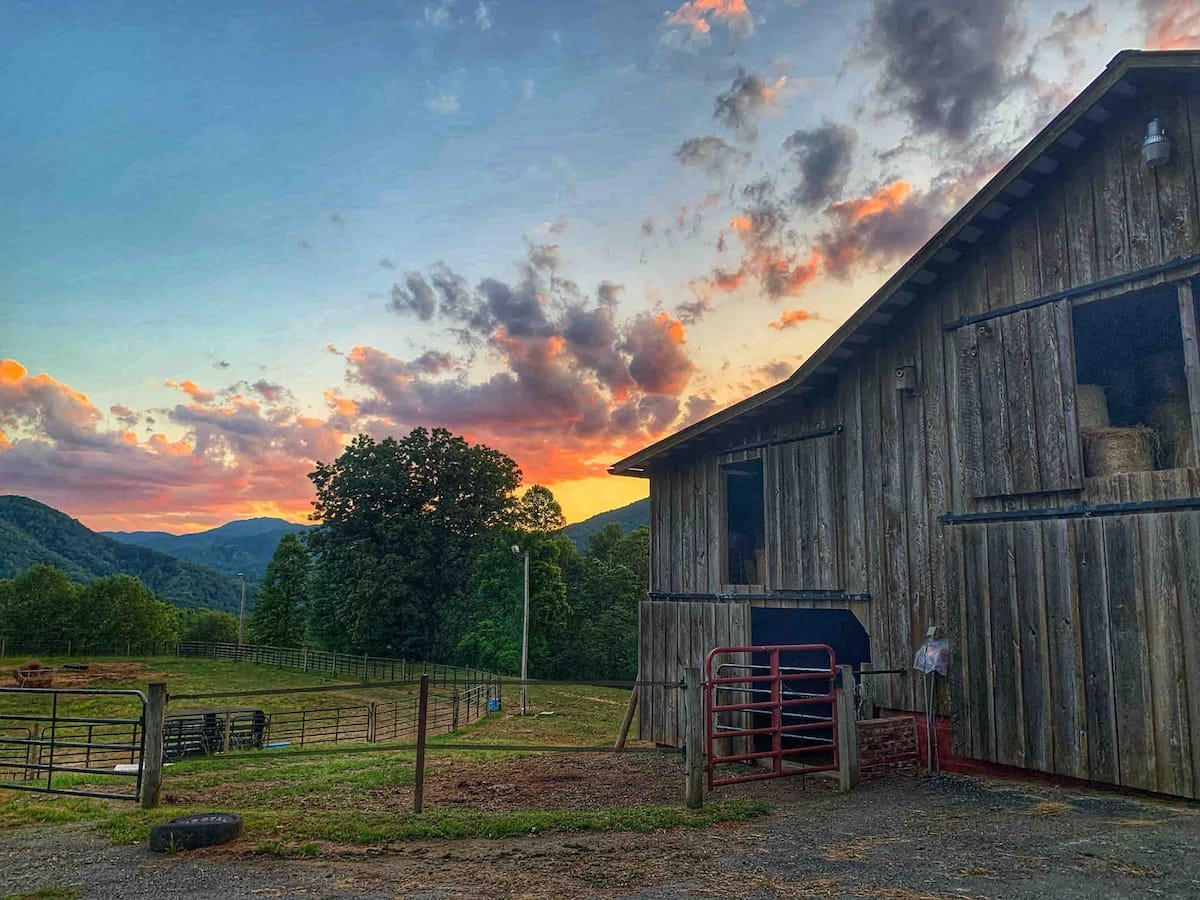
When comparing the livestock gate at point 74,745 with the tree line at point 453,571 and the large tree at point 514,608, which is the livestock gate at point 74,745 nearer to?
the tree line at point 453,571

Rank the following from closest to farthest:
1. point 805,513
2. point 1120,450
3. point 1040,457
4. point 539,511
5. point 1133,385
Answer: point 1120,450 → point 1040,457 → point 1133,385 → point 805,513 → point 539,511

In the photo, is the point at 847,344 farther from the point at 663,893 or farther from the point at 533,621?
the point at 533,621

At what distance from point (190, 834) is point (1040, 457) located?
28.1ft

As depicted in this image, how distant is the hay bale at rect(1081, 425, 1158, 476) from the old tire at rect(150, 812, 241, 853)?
8.67 meters

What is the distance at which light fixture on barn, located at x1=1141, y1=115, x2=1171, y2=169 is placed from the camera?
24.7ft

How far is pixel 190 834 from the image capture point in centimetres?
620

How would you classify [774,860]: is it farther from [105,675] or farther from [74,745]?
[105,675]

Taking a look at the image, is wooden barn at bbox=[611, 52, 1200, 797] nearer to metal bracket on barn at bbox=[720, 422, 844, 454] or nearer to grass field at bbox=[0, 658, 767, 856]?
metal bracket on barn at bbox=[720, 422, 844, 454]

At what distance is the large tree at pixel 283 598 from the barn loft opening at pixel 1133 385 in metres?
57.3

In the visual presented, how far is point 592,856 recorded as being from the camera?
19.8ft

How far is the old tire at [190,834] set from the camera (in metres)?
6.16

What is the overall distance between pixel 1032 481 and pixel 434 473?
43.8 m

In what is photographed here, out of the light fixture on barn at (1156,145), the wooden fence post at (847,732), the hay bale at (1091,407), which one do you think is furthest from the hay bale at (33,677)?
the light fixture on barn at (1156,145)

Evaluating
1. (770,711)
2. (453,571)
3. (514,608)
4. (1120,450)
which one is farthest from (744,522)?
(453,571)
